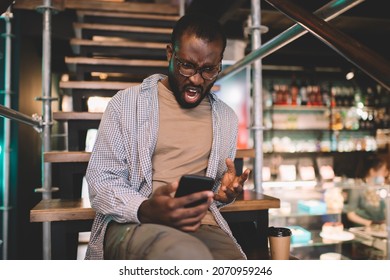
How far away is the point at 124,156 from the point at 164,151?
0.44 feet

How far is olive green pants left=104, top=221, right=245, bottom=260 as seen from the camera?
822mm

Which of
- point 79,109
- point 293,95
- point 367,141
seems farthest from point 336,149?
point 79,109

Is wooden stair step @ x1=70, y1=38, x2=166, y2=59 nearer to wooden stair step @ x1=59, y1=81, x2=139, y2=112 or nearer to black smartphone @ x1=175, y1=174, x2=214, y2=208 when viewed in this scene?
wooden stair step @ x1=59, y1=81, x2=139, y2=112

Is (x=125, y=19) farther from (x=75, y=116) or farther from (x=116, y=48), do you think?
(x=75, y=116)

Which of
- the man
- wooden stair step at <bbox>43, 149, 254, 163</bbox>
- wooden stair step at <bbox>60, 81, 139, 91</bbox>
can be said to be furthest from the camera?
wooden stair step at <bbox>60, 81, 139, 91</bbox>

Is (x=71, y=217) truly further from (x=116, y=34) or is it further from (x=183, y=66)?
(x=116, y=34)

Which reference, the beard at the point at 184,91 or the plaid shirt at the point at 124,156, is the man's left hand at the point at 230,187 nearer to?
the plaid shirt at the point at 124,156

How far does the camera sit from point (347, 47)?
2.65 ft

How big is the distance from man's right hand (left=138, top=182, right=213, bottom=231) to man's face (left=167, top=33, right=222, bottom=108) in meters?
0.42

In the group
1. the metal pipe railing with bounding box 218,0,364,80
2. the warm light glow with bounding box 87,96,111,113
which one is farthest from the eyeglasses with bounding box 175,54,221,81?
the warm light glow with bounding box 87,96,111,113

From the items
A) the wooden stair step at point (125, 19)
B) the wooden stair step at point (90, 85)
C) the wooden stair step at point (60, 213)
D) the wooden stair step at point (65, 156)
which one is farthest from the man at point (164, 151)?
the wooden stair step at point (125, 19)

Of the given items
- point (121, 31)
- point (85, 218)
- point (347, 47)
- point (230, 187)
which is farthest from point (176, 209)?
point (121, 31)

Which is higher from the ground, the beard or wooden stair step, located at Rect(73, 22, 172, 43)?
wooden stair step, located at Rect(73, 22, 172, 43)

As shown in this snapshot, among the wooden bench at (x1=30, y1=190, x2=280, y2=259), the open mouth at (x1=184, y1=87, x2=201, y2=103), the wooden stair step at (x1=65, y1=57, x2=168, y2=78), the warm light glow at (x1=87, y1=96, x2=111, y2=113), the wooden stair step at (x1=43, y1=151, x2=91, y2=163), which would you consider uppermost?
the wooden stair step at (x1=65, y1=57, x2=168, y2=78)
